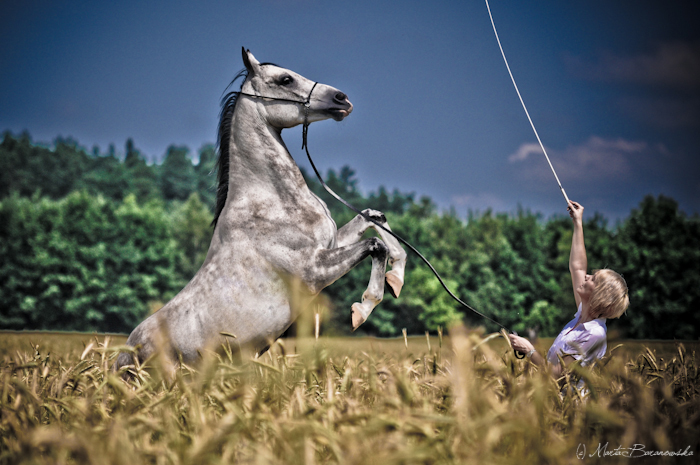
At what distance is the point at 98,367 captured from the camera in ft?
9.01

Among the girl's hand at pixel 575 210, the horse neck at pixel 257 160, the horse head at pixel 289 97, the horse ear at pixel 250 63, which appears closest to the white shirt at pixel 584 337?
the girl's hand at pixel 575 210

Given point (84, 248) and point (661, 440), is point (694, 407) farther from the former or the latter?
point (84, 248)

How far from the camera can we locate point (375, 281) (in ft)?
11.6

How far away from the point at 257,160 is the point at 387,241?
112 cm

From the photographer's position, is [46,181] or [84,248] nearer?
[84,248]

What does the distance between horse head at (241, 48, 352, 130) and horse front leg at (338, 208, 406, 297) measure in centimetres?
80

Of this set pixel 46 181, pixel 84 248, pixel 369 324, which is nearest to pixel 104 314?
pixel 84 248

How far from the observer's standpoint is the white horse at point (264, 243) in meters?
3.36

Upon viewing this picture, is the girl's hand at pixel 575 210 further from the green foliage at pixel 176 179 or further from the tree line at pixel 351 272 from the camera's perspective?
the green foliage at pixel 176 179

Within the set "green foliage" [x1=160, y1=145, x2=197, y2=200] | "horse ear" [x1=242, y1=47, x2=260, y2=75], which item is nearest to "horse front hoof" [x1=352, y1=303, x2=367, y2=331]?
"horse ear" [x1=242, y1=47, x2=260, y2=75]

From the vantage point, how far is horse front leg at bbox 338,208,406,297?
3.63m

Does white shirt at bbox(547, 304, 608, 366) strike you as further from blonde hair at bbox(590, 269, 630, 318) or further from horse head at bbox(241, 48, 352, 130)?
horse head at bbox(241, 48, 352, 130)

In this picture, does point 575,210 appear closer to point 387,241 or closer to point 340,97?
point 387,241

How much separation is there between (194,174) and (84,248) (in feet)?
126
